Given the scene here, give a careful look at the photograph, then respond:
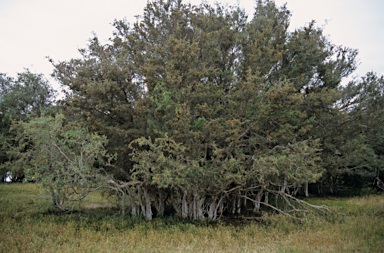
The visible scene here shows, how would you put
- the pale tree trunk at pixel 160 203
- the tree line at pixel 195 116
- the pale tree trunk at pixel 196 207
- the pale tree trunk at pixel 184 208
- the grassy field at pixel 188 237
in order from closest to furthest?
the grassy field at pixel 188 237
the tree line at pixel 195 116
the pale tree trunk at pixel 196 207
the pale tree trunk at pixel 184 208
the pale tree trunk at pixel 160 203

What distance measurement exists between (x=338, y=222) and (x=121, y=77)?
37.7 feet

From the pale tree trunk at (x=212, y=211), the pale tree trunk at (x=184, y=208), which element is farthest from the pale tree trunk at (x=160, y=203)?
the pale tree trunk at (x=212, y=211)

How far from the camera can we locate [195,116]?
1188cm

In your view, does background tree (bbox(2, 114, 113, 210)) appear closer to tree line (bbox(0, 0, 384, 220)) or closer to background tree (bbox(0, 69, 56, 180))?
tree line (bbox(0, 0, 384, 220))

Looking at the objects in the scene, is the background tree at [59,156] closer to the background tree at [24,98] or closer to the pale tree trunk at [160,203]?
the pale tree trunk at [160,203]

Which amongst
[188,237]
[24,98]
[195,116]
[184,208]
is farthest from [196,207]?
[24,98]

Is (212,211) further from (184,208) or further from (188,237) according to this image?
(188,237)

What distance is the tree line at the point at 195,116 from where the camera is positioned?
10.3 meters

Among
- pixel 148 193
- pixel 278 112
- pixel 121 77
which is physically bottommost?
pixel 148 193

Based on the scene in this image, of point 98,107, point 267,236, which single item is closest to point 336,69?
point 267,236

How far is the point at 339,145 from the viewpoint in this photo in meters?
16.2

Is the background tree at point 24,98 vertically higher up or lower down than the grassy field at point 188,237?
higher up

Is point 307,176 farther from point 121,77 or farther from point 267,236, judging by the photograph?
point 121,77

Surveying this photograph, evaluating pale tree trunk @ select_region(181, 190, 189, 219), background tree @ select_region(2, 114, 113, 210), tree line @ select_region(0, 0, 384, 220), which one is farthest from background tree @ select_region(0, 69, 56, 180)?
pale tree trunk @ select_region(181, 190, 189, 219)
